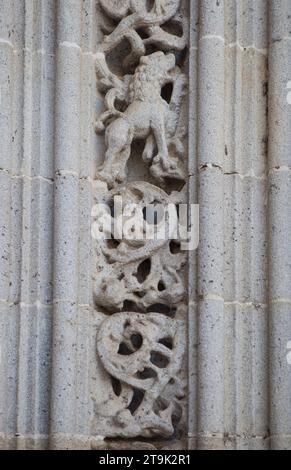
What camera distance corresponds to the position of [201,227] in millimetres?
5109

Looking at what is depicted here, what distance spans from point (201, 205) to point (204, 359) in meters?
0.52

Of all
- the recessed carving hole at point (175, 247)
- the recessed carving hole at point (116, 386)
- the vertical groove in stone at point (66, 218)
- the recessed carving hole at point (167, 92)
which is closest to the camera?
the vertical groove in stone at point (66, 218)

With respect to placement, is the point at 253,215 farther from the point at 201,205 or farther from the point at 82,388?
the point at 82,388

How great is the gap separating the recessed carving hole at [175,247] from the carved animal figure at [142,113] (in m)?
0.24

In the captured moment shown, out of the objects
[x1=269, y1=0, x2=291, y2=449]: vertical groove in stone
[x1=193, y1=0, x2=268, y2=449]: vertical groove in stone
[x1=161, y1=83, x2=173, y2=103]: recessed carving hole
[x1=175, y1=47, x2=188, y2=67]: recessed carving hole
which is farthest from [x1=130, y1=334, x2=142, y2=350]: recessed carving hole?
[x1=175, y1=47, x2=188, y2=67]: recessed carving hole

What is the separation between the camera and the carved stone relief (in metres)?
5.04

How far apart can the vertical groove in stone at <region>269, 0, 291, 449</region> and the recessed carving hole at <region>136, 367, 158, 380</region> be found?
1.27 feet

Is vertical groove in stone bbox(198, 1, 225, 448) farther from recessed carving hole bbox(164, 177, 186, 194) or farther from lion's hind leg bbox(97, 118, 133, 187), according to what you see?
lion's hind leg bbox(97, 118, 133, 187)

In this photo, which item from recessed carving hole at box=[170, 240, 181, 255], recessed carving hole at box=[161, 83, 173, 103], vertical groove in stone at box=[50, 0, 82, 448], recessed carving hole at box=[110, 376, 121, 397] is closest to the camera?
vertical groove in stone at box=[50, 0, 82, 448]

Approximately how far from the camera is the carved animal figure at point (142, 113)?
205 inches

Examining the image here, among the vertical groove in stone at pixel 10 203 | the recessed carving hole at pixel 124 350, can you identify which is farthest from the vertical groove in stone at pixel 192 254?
the vertical groove in stone at pixel 10 203

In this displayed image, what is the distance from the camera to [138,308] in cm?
514

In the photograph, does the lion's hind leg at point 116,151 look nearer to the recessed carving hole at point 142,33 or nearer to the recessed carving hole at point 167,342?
the recessed carving hole at point 142,33
